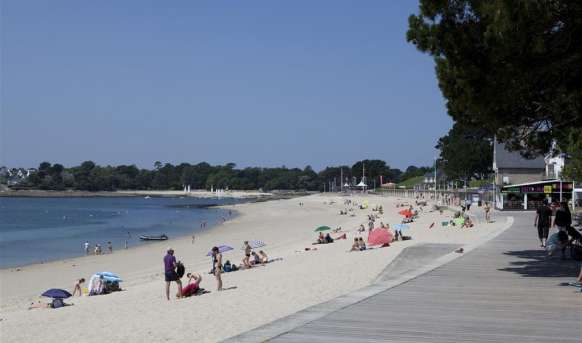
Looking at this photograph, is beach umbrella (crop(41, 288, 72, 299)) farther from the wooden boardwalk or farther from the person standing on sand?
the wooden boardwalk

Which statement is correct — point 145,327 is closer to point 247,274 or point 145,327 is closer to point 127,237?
point 247,274

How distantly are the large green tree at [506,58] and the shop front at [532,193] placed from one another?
24429mm

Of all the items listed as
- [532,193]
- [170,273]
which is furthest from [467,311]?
[532,193]

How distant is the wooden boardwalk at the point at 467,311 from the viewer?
780 centimetres

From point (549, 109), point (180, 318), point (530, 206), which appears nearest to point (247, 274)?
point (180, 318)

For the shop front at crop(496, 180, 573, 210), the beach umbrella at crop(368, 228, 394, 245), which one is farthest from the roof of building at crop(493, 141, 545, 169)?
the beach umbrella at crop(368, 228, 394, 245)

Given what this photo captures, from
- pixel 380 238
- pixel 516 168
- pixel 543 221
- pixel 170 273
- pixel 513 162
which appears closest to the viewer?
pixel 170 273

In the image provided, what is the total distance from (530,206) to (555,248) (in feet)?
98.6

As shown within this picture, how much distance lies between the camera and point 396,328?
8211 mm

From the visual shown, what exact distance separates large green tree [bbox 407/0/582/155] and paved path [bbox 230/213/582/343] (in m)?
3.14

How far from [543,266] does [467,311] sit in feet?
19.4

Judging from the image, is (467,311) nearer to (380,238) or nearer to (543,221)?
(543,221)

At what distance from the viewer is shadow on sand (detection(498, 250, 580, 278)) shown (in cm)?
1317

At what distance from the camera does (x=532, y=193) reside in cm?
4331
